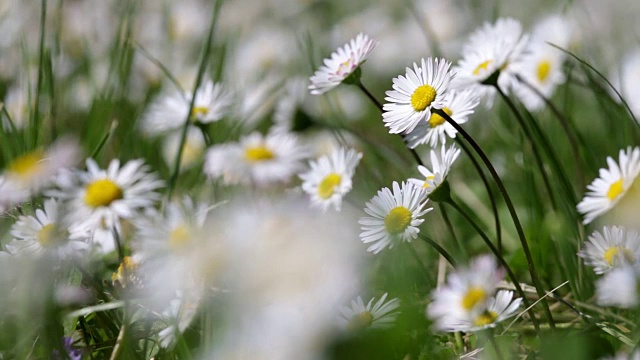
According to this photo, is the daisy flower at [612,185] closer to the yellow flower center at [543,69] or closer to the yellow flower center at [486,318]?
the yellow flower center at [486,318]

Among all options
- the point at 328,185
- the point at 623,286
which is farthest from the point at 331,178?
the point at 623,286

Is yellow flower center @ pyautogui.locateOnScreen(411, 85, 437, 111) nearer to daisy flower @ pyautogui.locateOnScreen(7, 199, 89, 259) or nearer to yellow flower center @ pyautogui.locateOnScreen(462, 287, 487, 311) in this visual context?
yellow flower center @ pyautogui.locateOnScreen(462, 287, 487, 311)

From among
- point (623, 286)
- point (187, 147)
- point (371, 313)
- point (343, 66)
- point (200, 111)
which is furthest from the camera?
point (187, 147)

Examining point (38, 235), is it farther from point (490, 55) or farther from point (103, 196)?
point (490, 55)

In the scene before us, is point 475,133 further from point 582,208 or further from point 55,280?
point 55,280

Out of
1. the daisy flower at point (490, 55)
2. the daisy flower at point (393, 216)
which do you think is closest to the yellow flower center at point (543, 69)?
the daisy flower at point (490, 55)

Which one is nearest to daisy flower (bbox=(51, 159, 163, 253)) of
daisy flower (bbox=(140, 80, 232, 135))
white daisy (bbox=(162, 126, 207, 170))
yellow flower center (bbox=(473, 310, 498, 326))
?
daisy flower (bbox=(140, 80, 232, 135))
